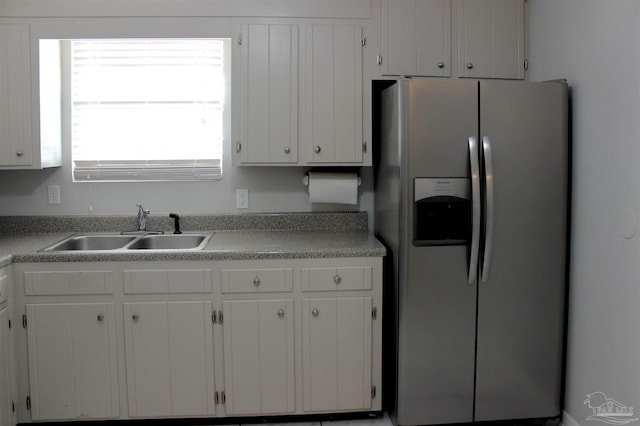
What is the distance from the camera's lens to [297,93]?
124 inches

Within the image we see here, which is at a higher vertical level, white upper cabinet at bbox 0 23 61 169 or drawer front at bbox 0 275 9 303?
white upper cabinet at bbox 0 23 61 169

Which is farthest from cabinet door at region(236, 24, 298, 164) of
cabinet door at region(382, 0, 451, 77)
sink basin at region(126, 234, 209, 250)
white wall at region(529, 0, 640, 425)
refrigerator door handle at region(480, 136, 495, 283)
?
white wall at region(529, 0, 640, 425)

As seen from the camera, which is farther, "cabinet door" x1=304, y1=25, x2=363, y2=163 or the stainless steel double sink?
the stainless steel double sink

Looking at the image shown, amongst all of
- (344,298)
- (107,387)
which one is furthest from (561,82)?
(107,387)

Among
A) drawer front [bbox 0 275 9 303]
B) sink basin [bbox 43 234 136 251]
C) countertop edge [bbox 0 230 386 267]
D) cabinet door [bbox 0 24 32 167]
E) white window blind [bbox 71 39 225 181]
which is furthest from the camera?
white window blind [bbox 71 39 225 181]

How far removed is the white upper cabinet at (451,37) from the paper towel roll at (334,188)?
0.59m

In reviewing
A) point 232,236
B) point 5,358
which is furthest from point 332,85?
point 5,358

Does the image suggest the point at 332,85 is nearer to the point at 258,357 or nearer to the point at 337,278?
the point at 337,278

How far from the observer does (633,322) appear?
2.44 meters

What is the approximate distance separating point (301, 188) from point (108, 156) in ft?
3.51

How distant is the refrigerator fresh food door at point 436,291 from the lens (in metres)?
2.75

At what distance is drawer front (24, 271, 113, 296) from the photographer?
9.29 feet

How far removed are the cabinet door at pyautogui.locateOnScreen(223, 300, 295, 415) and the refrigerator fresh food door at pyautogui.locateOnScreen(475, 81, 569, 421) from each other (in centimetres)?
87

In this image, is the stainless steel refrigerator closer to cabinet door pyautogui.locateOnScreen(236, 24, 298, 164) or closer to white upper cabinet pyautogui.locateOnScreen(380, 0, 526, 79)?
white upper cabinet pyautogui.locateOnScreen(380, 0, 526, 79)
